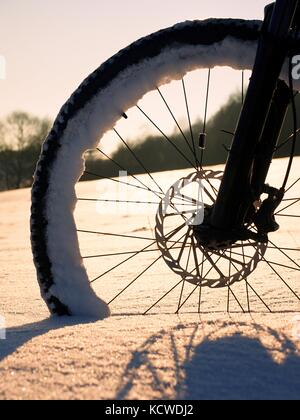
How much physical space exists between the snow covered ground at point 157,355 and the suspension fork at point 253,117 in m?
0.41

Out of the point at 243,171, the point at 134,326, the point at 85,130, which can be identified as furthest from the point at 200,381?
the point at 85,130

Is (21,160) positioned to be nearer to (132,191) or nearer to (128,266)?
(132,191)

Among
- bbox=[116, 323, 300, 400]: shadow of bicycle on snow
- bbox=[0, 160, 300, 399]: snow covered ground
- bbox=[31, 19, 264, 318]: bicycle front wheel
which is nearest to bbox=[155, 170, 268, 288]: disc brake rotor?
bbox=[31, 19, 264, 318]: bicycle front wheel

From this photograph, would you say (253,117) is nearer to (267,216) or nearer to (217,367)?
(267,216)

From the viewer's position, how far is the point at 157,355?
4.49ft

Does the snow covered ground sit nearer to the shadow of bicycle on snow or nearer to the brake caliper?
the shadow of bicycle on snow

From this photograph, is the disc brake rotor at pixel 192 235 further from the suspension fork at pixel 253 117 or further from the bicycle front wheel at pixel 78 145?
the suspension fork at pixel 253 117

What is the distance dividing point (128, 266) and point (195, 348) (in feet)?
6.16

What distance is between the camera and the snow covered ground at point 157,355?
45.6 inches

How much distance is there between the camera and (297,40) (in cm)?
167

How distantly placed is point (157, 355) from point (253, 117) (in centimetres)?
84

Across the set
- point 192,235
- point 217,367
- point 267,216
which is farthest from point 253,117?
point 217,367
